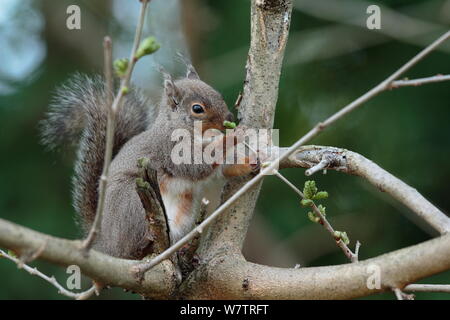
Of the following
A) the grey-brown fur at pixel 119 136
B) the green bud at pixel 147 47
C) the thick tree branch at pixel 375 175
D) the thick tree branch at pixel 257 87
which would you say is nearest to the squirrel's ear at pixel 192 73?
the grey-brown fur at pixel 119 136

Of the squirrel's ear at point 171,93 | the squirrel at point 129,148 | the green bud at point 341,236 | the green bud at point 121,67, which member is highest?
the squirrel's ear at point 171,93

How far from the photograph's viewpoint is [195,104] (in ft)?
8.58

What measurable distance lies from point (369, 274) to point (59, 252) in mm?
661

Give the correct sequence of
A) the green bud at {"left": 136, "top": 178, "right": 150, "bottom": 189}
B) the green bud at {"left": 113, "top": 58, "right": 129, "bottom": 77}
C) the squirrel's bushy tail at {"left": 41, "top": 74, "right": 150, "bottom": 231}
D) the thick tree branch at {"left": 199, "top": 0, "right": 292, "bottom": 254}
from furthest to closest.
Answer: the squirrel's bushy tail at {"left": 41, "top": 74, "right": 150, "bottom": 231} → the thick tree branch at {"left": 199, "top": 0, "right": 292, "bottom": 254} → the green bud at {"left": 136, "top": 178, "right": 150, "bottom": 189} → the green bud at {"left": 113, "top": 58, "right": 129, "bottom": 77}

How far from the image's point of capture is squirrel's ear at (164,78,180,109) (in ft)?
8.58

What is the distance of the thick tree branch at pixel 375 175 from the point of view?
1.37 meters

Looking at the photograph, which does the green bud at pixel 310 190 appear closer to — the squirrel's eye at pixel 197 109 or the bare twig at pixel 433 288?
the bare twig at pixel 433 288

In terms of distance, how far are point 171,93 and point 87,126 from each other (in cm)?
38

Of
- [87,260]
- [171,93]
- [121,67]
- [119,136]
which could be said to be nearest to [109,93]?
[121,67]

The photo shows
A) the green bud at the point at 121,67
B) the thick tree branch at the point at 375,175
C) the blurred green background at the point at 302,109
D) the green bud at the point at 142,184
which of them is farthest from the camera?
the blurred green background at the point at 302,109

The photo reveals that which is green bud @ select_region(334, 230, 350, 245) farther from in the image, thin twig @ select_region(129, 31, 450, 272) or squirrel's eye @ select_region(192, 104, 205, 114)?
squirrel's eye @ select_region(192, 104, 205, 114)

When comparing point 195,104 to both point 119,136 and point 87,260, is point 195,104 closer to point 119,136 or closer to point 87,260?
point 119,136

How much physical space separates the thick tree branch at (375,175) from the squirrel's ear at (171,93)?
33.5 inches

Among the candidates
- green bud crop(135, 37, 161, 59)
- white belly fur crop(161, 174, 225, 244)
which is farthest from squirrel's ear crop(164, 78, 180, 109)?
green bud crop(135, 37, 161, 59)
